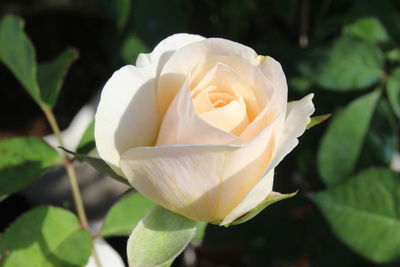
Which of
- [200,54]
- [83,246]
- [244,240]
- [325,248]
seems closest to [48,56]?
[244,240]

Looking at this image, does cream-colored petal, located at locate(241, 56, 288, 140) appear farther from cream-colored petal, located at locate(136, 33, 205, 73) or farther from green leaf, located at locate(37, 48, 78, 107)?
green leaf, located at locate(37, 48, 78, 107)

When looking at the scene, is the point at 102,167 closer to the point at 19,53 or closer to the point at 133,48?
the point at 19,53

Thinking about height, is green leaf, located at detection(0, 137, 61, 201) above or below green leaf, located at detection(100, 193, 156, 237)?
above

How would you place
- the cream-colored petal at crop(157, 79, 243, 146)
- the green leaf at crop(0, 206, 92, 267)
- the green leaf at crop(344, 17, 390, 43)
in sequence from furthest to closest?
the green leaf at crop(344, 17, 390, 43) < the green leaf at crop(0, 206, 92, 267) < the cream-colored petal at crop(157, 79, 243, 146)

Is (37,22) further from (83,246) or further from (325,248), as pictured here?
(83,246)

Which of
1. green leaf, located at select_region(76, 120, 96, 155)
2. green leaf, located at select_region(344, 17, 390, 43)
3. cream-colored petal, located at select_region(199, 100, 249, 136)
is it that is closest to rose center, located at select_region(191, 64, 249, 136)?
cream-colored petal, located at select_region(199, 100, 249, 136)

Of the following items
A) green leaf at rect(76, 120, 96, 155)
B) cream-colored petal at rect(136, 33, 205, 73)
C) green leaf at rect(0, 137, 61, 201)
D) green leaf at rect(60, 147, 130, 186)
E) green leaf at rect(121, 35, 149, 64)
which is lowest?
green leaf at rect(121, 35, 149, 64)

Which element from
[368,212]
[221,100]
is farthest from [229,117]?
[368,212]
